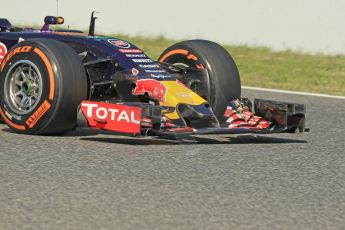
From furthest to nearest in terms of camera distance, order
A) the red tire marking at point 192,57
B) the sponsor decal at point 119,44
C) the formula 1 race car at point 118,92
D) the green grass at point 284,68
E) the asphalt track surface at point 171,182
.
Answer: the green grass at point 284,68 < the red tire marking at point 192,57 < the sponsor decal at point 119,44 < the formula 1 race car at point 118,92 < the asphalt track surface at point 171,182

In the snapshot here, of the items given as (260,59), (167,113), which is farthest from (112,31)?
(167,113)

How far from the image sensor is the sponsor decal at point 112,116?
24.4 feet

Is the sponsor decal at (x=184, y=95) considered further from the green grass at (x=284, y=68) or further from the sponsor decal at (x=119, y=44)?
the green grass at (x=284, y=68)

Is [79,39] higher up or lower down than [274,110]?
higher up

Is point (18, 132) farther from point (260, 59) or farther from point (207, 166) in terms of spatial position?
point (260, 59)

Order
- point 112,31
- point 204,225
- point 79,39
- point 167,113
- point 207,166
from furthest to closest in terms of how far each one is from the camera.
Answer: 1. point 112,31
2. point 79,39
3. point 167,113
4. point 207,166
5. point 204,225

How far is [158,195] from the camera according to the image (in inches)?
231

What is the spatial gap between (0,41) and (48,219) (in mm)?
4095

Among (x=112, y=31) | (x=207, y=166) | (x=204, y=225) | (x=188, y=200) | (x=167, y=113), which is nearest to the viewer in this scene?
(x=204, y=225)

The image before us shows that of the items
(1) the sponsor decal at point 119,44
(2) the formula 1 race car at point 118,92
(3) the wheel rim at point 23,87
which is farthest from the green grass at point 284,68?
(3) the wheel rim at point 23,87

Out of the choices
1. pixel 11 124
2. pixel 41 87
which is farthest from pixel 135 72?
pixel 11 124

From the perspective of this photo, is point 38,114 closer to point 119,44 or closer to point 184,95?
point 119,44

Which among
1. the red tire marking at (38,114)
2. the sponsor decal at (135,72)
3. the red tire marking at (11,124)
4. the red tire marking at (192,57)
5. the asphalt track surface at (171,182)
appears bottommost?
the asphalt track surface at (171,182)

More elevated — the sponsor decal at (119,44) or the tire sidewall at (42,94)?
the sponsor decal at (119,44)
